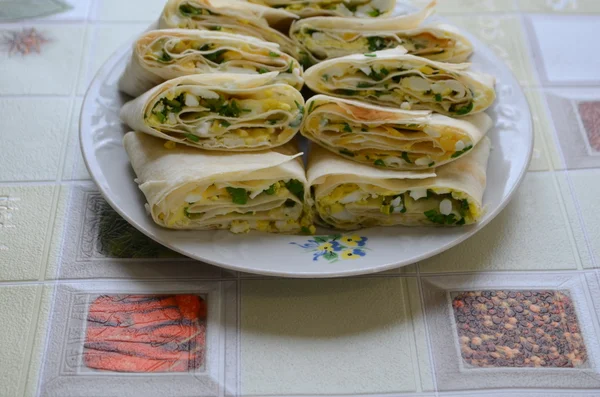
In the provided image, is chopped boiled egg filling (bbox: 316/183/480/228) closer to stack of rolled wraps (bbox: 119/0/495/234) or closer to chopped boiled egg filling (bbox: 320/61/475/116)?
stack of rolled wraps (bbox: 119/0/495/234)

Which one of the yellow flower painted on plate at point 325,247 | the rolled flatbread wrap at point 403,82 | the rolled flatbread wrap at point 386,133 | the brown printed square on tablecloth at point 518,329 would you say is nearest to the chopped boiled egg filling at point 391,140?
the rolled flatbread wrap at point 386,133

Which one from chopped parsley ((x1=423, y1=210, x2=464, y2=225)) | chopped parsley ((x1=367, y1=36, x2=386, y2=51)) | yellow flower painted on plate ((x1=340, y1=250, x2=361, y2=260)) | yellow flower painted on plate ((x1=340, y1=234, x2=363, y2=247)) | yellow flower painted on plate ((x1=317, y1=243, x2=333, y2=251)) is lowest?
yellow flower painted on plate ((x1=340, y1=250, x2=361, y2=260))

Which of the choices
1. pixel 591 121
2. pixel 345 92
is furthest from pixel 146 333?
pixel 591 121

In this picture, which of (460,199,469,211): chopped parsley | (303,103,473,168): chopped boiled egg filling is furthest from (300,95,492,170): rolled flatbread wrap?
(460,199,469,211): chopped parsley

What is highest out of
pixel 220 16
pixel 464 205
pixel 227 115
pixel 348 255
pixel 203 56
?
pixel 220 16

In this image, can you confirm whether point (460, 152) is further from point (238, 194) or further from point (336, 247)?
point (238, 194)

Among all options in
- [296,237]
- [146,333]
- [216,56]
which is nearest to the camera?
[146,333]

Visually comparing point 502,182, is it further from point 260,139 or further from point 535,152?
point 260,139
